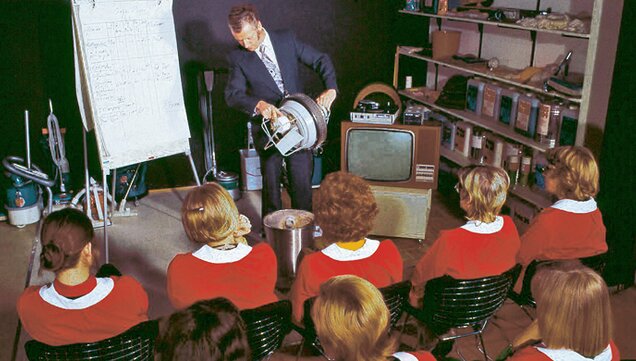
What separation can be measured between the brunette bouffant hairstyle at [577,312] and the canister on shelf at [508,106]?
9.14ft

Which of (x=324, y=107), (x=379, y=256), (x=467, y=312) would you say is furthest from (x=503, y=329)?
(x=324, y=107)

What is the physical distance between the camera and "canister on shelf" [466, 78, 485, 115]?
15.3 feet

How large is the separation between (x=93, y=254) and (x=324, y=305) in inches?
44.1

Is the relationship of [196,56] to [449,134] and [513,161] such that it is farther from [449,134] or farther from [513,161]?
[513,161]

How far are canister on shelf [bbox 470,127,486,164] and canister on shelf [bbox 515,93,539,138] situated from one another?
455mm

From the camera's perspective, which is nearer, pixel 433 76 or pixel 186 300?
pixel 186 300

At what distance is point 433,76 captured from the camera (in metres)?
5.67

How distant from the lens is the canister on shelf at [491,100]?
4492mm

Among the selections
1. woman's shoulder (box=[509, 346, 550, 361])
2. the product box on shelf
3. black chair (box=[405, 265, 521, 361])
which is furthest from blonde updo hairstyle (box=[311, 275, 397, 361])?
the product box on shelf

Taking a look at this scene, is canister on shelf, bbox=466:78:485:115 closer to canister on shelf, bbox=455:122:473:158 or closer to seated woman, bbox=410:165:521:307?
canister on shelf, bbox=455:122:473:158

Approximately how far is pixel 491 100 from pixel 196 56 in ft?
8.34

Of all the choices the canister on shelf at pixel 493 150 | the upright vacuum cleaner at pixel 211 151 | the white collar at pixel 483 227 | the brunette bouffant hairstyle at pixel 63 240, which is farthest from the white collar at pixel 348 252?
the upright vacuum cleaner at pixel 211 151

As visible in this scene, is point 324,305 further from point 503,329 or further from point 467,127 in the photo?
point 467,127

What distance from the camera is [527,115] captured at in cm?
410
